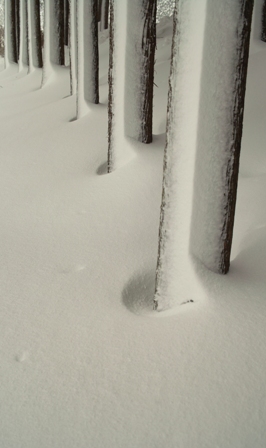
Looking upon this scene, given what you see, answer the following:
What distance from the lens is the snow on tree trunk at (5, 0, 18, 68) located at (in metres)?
8.30

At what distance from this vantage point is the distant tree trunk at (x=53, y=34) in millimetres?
5176

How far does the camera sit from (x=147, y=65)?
105 inches

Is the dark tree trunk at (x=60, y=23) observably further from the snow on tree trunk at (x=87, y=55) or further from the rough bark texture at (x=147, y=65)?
the rough bark texture at (x=147, y=65)

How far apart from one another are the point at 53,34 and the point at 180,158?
14.3 ft

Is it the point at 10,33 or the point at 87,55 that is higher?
the point at 87,55

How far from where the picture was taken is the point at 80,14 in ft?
11.9

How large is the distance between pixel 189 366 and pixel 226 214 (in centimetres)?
56

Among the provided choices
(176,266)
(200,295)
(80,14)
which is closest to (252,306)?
(200,295)

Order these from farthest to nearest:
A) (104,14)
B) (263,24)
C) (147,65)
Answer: (104,14) → (263,24) → (147,65)

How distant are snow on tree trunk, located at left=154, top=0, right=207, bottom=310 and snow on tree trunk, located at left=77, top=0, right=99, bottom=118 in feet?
7.37

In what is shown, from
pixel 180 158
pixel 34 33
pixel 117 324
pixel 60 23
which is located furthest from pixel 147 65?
pixel 34 33

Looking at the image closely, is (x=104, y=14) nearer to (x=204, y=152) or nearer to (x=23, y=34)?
(x=23, y=34)

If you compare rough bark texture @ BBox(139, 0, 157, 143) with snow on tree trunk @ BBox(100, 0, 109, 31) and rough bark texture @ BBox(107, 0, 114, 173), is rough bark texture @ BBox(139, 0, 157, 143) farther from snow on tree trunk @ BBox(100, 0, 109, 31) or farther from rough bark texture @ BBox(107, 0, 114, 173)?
snow on tree trunk @ BBox(100, 0, 109, 31)

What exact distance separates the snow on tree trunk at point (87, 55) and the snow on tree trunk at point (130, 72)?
1.04 metres
